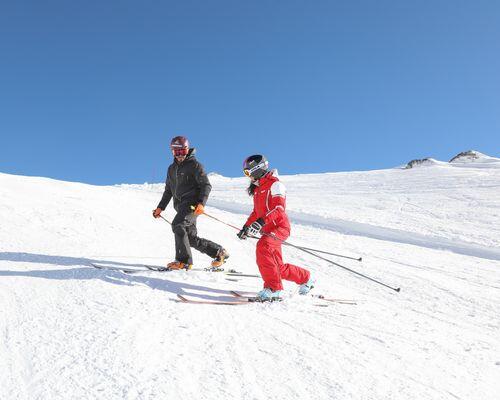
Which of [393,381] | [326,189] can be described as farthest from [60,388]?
[326,189]

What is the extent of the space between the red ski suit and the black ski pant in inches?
55.8

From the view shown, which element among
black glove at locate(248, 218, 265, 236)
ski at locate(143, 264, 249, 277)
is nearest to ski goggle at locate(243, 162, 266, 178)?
black glove at locate(248, 218, 265, 236)

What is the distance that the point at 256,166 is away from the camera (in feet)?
18.8

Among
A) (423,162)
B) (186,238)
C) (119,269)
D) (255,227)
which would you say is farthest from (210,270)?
(423,162)

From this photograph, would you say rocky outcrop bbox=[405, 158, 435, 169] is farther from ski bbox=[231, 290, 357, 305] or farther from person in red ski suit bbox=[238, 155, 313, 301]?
person in red ski suit bbox=[238, 155, 313, 301]

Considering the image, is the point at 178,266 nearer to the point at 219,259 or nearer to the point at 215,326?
the point at 219,259

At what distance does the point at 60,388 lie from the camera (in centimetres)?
277

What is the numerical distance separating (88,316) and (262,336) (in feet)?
5.28

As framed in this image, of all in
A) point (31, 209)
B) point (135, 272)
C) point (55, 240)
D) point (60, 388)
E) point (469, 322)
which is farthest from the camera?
point (31, 209)

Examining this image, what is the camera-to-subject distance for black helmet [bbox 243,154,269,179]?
5.73 meters

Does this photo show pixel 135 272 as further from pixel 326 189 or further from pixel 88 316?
pixel 326 189

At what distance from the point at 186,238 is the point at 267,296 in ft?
6.47

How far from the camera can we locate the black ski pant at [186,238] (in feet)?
21.7

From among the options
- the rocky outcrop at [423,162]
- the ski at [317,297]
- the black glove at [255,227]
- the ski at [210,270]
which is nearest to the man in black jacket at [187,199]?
the ski at [210,270]
